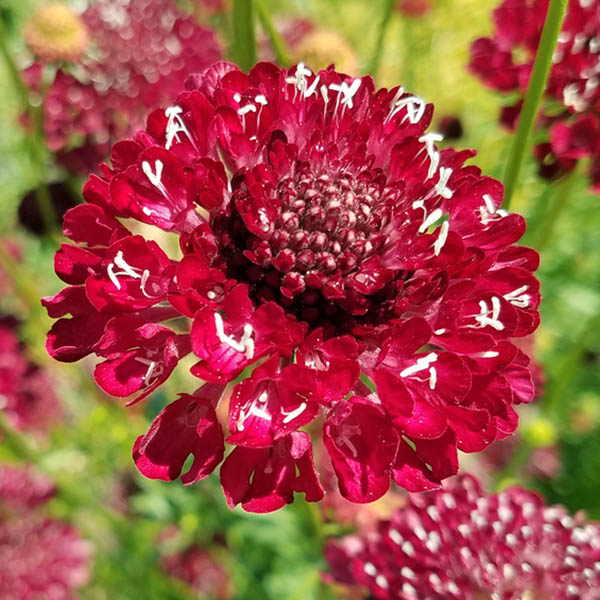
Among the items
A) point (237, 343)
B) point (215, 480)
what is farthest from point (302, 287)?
point (215, 480)

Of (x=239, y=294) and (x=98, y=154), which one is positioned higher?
(x=98, y=154)

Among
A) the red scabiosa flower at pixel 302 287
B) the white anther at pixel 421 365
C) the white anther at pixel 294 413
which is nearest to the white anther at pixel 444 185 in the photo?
the red scabiosa flower at pixel 302 287

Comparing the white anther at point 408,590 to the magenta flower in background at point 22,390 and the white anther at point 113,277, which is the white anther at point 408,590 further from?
the magenta flower in background at point 22,390

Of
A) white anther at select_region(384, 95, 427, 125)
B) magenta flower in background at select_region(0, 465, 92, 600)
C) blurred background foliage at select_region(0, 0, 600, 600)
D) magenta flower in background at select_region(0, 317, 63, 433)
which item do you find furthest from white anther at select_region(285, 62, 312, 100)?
magenta flower in background at select_region(0, 465, 92, 600)

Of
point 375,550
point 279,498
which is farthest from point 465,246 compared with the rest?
point 375,550

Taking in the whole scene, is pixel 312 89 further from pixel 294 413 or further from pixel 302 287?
pixel 294 413

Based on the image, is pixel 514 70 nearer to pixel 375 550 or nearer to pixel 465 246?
pixel 465 246

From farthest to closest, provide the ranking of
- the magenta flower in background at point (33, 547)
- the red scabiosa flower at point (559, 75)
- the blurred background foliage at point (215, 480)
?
1. the magenta flower in background at point (33, 547)
2. the blurred background foliage at point (215, 480)
3. the red scabiosa flower at point (559, 75)
